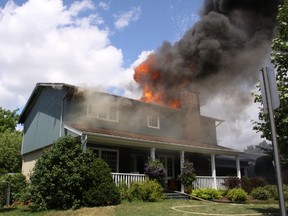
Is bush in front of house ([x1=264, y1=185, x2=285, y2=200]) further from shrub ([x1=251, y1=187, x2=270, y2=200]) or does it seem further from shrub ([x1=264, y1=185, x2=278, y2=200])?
shrub ([x1=251, y1=187, x2=270, y2=200])

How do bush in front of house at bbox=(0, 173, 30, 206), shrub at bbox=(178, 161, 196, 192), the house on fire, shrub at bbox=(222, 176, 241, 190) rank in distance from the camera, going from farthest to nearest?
1. shrub at bbox=(222, 176, 241, 190)
2. shrub at bbox=(178, 161, 196, 192)
3. the house on fire
4. bush in front of house at bbox=(0, 173, 30, 206)

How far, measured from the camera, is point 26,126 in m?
21.8

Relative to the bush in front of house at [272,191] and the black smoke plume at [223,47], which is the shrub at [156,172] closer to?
the black smoke plume at [223,47]

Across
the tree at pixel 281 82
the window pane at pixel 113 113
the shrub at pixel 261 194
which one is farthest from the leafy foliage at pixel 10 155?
the tree at pixel 281 82

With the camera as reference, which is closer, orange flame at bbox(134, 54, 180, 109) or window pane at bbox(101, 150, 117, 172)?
orange flame at bbox(134, 54, 180, 109)

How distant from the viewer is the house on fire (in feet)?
54.9

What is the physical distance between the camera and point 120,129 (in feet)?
60.6

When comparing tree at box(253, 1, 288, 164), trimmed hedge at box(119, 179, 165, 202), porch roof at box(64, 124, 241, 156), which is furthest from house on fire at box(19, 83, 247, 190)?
tree at box(253, 1, 288, 164)

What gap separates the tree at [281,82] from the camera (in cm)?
891

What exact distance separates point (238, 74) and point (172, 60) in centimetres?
286

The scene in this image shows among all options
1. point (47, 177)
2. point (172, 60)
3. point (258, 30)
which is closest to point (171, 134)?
point (172, 60)

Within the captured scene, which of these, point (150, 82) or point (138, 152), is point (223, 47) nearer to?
point (150, 82)

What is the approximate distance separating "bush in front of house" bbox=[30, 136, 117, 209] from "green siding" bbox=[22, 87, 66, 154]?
421cm

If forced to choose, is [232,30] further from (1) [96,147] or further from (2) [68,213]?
(1) [96,147]
